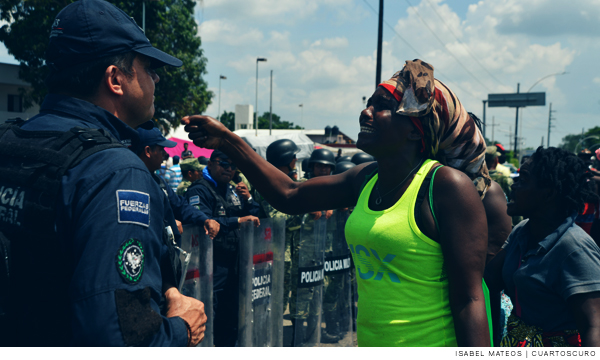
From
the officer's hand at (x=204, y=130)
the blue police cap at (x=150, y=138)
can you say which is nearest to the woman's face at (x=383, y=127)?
the officer's hand at (x=204, y=130)

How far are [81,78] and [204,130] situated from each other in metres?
0.88

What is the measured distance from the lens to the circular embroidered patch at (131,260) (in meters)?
1.22

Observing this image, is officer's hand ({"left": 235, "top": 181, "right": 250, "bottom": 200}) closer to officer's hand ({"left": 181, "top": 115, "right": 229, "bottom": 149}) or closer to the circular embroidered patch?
officer's hand ({"left": 181, "top": 115, "right": 229, "bottom": 149})

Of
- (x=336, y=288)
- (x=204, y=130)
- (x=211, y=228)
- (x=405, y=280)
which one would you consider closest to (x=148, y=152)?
(x=211, y=228)

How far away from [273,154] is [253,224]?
213cm

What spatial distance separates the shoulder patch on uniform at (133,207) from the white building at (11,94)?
109 feet

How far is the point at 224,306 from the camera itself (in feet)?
16.2

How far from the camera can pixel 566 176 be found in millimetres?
2695

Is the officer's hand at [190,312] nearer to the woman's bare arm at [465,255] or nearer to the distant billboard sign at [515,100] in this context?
the woman's bare arm at [465,255]

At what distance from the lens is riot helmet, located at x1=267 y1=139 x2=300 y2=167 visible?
650 centimetres

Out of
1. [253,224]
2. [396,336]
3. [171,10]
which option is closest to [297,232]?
[253,224]

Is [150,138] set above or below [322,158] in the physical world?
above

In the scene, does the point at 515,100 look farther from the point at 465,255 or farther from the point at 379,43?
the point at 465,255

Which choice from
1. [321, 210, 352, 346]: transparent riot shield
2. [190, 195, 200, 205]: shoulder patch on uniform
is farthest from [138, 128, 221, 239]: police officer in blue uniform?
[321, 210, 352, 346]: transparent riot shield
